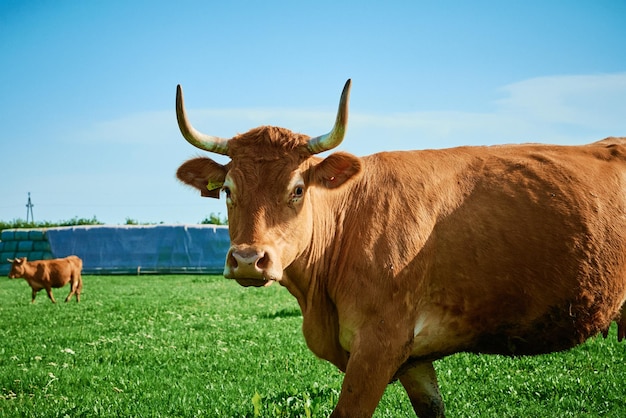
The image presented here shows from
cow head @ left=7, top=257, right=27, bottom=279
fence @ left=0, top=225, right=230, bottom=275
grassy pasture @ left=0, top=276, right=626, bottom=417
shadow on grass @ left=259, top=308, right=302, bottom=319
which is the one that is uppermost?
grassy pasture @ left=0, top=276, right=626, bottom=417

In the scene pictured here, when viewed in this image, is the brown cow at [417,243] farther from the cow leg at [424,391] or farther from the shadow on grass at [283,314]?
the shadow on grass at [283,314]

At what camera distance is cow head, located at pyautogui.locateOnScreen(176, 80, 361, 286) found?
4617 millimetres

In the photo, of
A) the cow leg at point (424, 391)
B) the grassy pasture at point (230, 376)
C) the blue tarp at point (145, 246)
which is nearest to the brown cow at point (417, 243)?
the cow leg at point (424, 391)

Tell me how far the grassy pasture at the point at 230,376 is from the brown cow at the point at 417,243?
4.79 feet

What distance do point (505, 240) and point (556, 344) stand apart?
Answer: 1.04 metres

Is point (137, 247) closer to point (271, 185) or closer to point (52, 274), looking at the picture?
point (52, 274)

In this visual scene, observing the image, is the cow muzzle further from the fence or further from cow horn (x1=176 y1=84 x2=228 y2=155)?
the fence

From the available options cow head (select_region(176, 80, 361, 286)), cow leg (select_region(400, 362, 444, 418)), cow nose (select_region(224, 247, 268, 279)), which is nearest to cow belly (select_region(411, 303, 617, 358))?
cow leg (select_region(400, 362, 444, 418))

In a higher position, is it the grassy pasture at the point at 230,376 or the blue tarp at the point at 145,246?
the grassy pasture at the point at 230,376

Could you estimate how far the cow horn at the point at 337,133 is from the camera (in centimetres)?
482

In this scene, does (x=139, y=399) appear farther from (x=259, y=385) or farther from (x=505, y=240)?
(x=505, y=240)

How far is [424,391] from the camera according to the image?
5.91 metres

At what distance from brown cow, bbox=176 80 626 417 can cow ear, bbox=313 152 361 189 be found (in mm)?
11

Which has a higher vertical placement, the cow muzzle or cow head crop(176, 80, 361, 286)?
cow head crop(176, 80, 361, 286)
